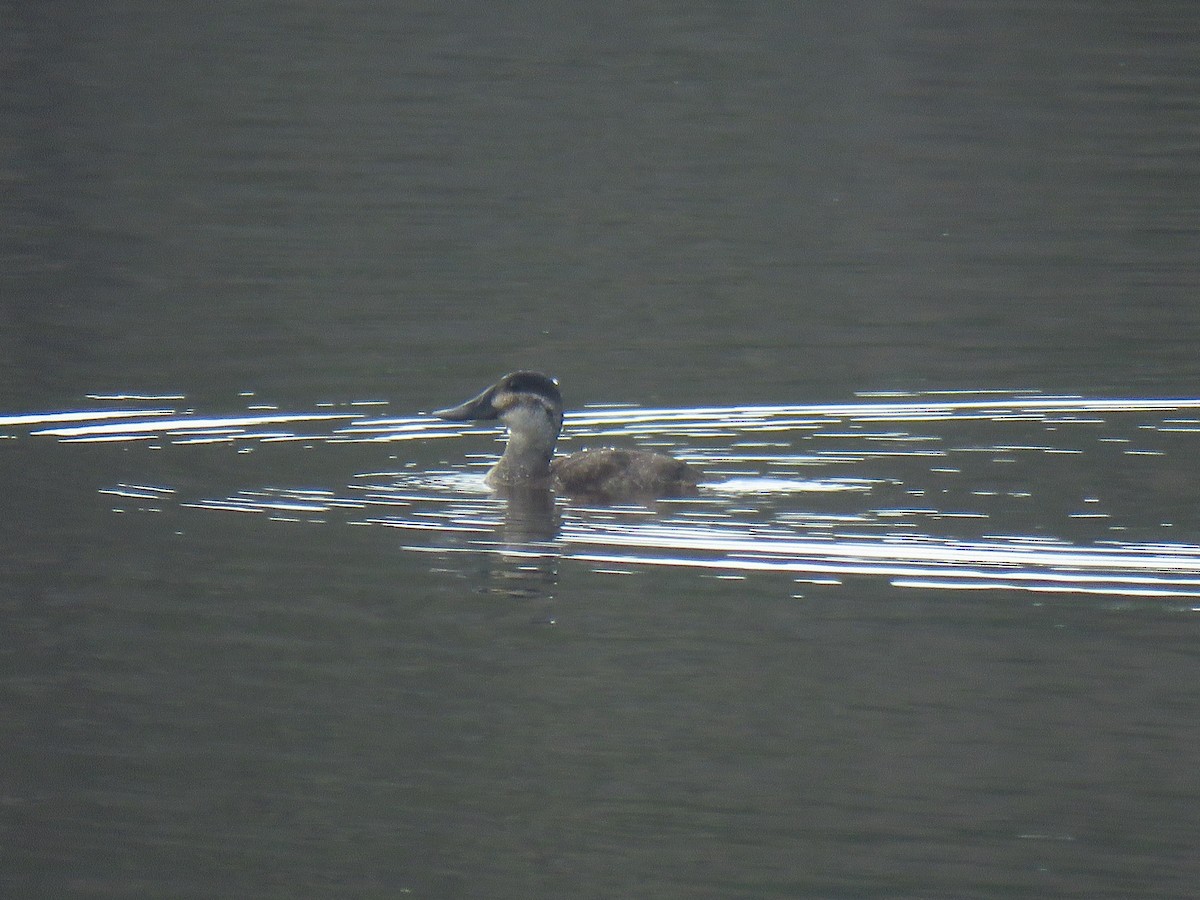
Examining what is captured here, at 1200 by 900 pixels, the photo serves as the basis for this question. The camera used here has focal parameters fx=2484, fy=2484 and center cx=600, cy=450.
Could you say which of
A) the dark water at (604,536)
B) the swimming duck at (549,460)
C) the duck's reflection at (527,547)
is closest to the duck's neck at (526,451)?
the swimming duck at (549,460)

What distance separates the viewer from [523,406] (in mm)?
11867

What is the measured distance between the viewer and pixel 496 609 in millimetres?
9133

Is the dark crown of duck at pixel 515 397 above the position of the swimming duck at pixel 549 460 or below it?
above

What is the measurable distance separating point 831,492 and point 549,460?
1579mm

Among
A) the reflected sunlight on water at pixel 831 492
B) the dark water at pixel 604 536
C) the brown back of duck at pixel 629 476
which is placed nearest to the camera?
the dark water at pixel 604 536

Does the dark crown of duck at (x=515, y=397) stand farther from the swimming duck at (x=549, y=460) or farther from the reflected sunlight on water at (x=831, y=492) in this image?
the reflected sunlight on water at (x=831, y=492)

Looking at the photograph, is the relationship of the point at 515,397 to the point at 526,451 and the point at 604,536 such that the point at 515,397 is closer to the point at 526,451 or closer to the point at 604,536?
the point at 526,451

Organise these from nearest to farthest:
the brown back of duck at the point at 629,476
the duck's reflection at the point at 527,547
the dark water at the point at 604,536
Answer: the dark water at the point at 604,536 < the duck's reflection at the point at 527,547 < the brown back of duck at the point at 629,476

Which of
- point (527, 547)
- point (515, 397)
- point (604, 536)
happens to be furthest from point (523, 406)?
point (527, 547)

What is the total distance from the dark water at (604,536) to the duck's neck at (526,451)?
23 cm

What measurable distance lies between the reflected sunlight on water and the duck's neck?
0.14 metres

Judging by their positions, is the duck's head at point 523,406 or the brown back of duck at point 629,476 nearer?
the brown back of duck at point 629,476

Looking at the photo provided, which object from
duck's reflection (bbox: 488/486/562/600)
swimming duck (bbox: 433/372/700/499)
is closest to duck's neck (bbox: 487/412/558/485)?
swimming duck (bbox: 433/372/700/499)

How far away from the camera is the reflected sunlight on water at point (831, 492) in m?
9.59
